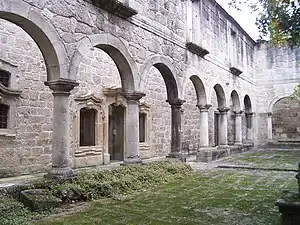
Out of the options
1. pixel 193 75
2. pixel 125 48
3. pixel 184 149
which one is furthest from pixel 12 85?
pixel 184 149

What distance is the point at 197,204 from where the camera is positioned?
482cm

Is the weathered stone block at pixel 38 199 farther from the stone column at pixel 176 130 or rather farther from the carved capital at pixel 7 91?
the stone column at pixel 176 130

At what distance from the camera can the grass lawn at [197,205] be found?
393 centimetres

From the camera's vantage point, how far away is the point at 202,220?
12.9 feet

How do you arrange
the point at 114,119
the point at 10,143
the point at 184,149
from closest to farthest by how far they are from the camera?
the point at 10,143
the point at 114,119
the point at 184,149

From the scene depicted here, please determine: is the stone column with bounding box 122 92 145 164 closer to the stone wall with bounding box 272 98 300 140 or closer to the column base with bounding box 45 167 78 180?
the column base with bounding box 45 167 78 180

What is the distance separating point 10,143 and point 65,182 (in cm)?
285

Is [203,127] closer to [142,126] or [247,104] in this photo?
[142,126]

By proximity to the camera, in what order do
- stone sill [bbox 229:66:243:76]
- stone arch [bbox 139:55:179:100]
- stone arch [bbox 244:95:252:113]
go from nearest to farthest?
stone arch [bbox 139:55:179:100], stone sill [bbox 229:66:243:76], stone arch [bbox 244:95:252:113]

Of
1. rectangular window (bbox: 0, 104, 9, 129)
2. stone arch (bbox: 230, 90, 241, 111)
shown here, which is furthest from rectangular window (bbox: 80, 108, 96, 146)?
stone arch (bbox: 230, 90, 241, 111)

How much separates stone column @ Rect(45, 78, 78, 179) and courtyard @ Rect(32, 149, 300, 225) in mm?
839

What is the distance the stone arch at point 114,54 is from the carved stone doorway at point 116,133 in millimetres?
4081

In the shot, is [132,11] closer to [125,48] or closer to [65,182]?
[125,48]

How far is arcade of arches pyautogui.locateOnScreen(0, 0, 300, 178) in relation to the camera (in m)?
5.26
